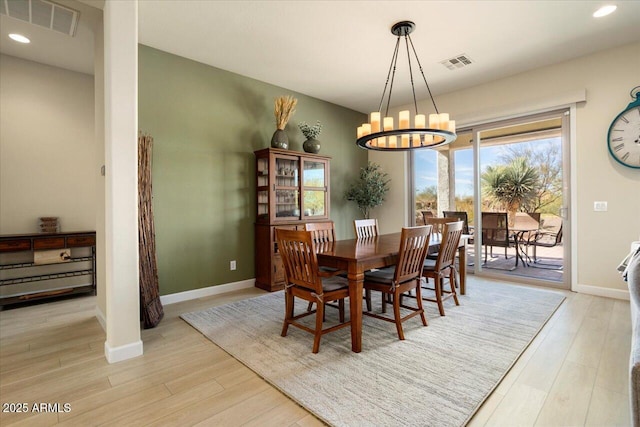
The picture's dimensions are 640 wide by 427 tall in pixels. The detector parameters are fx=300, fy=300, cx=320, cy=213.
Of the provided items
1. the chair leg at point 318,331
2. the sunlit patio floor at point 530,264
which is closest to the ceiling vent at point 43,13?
the chair leg at point 318,331

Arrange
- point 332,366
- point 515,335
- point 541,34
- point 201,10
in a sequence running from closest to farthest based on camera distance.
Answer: point 332,366 < point 515,335 < point 201,10 < point 541,34


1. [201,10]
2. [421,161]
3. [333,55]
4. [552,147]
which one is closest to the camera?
[201,10]

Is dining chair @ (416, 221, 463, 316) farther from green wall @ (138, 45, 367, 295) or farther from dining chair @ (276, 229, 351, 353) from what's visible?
green wall @ (138, 45, 367, 295)

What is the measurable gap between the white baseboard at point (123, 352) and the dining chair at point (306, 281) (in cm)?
111

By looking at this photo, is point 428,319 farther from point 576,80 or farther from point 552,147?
point 576,80

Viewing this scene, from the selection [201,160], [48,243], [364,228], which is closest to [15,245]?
[48,243]

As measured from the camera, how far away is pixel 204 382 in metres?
1.95

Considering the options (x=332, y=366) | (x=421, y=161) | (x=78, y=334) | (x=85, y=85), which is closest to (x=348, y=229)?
(x=421, y=161)

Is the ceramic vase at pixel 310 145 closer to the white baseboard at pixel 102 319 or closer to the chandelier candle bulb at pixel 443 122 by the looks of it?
the chandelier candle bulb at pixel 443 122

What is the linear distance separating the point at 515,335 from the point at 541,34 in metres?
3.12

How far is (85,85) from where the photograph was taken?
4.18 meters

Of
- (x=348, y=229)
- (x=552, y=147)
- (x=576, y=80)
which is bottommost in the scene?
(x=348, y=229)

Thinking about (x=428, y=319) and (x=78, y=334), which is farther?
(x=428, y=319)

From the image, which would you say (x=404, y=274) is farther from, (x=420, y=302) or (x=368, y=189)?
(x=368, y=189)
